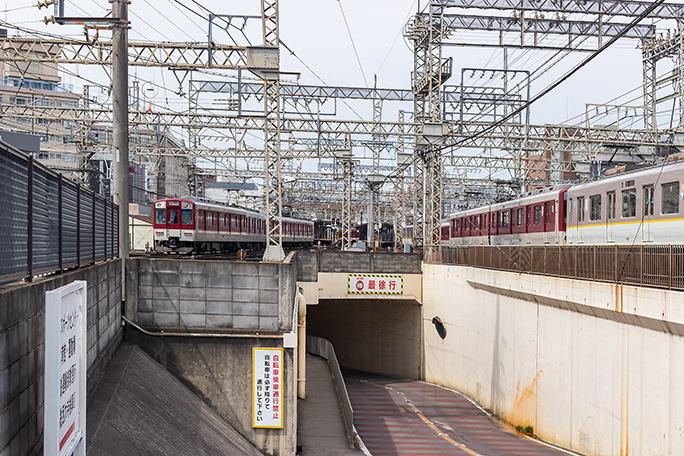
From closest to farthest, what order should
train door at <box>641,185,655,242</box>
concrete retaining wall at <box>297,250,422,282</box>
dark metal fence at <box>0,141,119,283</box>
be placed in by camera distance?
dark metal fence at <box>0,141,119,283</box> < train door at <box>641,185,655,242</box> < concrete retaining wall at <box>297,250,422,282</box>

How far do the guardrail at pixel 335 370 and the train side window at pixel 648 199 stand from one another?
835cm

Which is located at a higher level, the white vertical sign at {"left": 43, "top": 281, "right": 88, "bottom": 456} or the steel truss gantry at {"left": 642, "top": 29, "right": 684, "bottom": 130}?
the steel truss gantry at {"left": 642, "top": 29, "right": 684, "bottom": 130}

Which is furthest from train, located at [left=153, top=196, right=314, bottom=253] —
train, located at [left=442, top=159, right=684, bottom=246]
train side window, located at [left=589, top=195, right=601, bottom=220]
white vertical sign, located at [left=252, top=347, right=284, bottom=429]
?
white vertical sign, located at [left=252, top=347, right=284, bottom=429]

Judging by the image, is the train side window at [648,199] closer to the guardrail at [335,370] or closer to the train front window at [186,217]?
the guardrail at [335,370]

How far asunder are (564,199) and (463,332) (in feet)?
18.8

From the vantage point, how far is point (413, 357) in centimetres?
2861

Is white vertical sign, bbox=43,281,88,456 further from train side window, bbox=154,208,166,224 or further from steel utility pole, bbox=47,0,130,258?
train side window, bbox=154,208,166,224

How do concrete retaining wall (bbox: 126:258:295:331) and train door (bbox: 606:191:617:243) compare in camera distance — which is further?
train door (bbox: 606:191:617:243)

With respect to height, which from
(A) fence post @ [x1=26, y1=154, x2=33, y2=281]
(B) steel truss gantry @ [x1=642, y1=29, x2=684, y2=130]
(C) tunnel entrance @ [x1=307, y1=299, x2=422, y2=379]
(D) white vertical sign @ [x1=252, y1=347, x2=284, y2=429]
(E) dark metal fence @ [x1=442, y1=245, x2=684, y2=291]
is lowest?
(C) tunnel entrance @ [x1=307, y1=299, x2=422, y2=379]

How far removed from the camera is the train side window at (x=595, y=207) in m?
18.7

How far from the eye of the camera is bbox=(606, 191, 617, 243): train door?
17.7 meters

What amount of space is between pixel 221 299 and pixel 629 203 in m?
10.6

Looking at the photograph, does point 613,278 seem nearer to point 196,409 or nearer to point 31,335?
point 196,409

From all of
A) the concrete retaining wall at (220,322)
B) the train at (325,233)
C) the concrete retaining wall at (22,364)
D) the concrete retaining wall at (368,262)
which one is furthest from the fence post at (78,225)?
Result: the train at (325,233)
